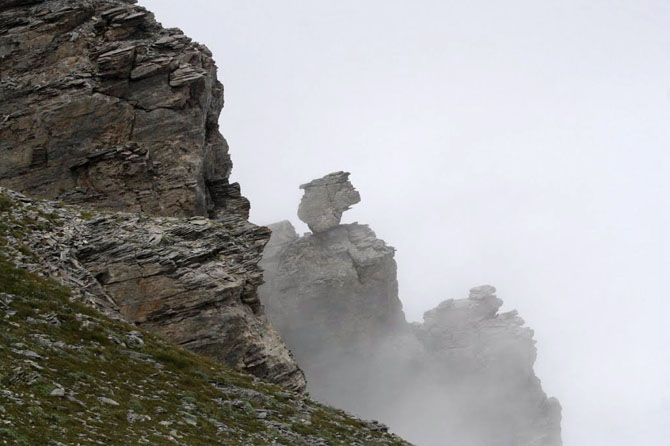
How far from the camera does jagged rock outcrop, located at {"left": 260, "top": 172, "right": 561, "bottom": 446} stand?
467 feet

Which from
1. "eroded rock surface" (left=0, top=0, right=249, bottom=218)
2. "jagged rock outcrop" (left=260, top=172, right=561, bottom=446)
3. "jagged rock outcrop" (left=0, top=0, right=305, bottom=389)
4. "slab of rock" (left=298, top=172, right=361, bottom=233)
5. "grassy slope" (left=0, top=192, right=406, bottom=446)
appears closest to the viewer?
"grassy slope" (left=0, top=192, right=406, bottom=446)

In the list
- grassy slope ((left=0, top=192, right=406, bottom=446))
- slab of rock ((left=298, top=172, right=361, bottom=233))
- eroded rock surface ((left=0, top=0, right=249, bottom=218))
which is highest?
slab of rock ((left=298, top=172, right=361, bottom=233))

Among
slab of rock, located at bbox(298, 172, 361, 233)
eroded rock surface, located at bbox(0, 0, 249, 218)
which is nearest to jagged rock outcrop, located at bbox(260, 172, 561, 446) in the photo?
slab of rock, located at bbox(298, 172, 361, 233)

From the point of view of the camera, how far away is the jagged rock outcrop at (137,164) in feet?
154

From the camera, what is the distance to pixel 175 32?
6944 centimetres

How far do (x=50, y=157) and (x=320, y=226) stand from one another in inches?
3424

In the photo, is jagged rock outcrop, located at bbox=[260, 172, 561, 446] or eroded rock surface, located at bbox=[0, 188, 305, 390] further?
jagged rock outcrop, located at bbox=[260, 172, 561, 446]

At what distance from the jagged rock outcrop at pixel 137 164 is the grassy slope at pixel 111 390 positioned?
8.00 meters

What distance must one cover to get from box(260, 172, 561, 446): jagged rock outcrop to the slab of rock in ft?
0.76

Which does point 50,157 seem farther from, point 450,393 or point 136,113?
point 450,393

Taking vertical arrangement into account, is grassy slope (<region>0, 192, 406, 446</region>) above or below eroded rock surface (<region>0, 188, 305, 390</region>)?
below

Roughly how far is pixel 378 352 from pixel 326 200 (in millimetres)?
37608

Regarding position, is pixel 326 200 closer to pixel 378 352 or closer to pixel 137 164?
pixel 378 352

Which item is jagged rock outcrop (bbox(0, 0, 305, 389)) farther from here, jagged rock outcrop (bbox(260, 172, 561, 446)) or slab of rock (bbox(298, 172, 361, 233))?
jagged rock outcrop (bbox(260, 172, 561, 446))
